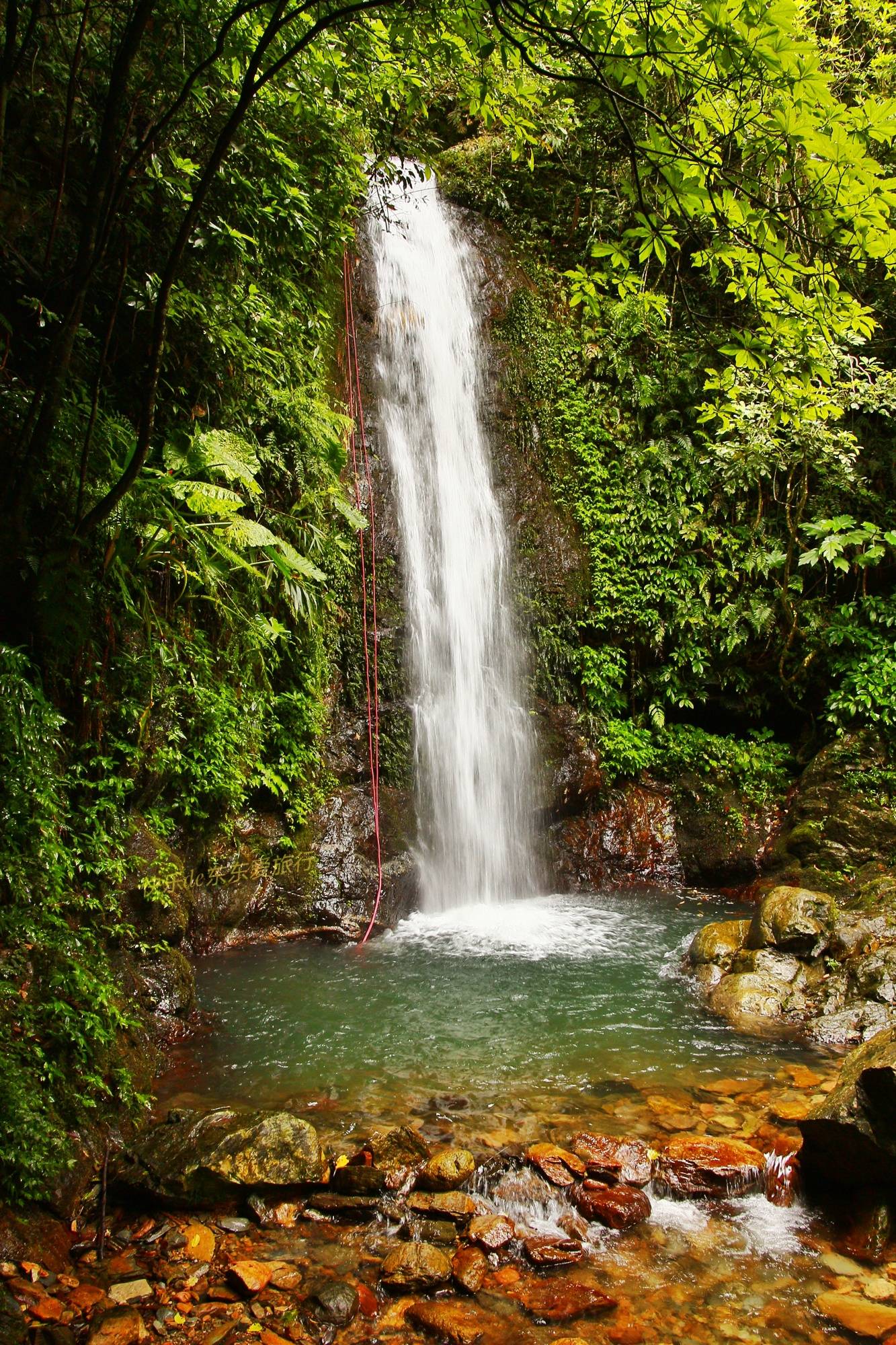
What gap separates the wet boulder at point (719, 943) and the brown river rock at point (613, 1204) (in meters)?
2.94

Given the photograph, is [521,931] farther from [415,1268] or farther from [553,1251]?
[415,1268]

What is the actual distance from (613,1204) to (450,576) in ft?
23.7

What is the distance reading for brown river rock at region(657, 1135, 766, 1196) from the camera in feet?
11.4

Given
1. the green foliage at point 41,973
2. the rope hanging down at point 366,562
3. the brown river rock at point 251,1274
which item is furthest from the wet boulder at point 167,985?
the rope hanging down at point 366,562

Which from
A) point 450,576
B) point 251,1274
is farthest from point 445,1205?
point 450,576

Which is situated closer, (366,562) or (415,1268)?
(415,1268)

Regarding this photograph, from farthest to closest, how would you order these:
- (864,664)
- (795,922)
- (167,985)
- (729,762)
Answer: (729,762)
(864,664)
(795,922)
(167,985)

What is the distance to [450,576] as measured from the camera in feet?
31.4

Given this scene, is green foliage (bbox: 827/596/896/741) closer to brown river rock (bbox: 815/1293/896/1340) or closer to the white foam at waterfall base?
the white foam at waterfall base

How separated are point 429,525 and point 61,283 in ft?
19.2

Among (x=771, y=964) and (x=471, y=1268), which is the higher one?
(x=771, y=964)

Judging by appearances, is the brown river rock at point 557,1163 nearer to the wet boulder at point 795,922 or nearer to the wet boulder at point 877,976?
the wet boulder at point 877,976

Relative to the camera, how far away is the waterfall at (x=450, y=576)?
8.60 metres

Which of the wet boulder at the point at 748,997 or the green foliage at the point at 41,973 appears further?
the wet boulder at the point at 748,997
